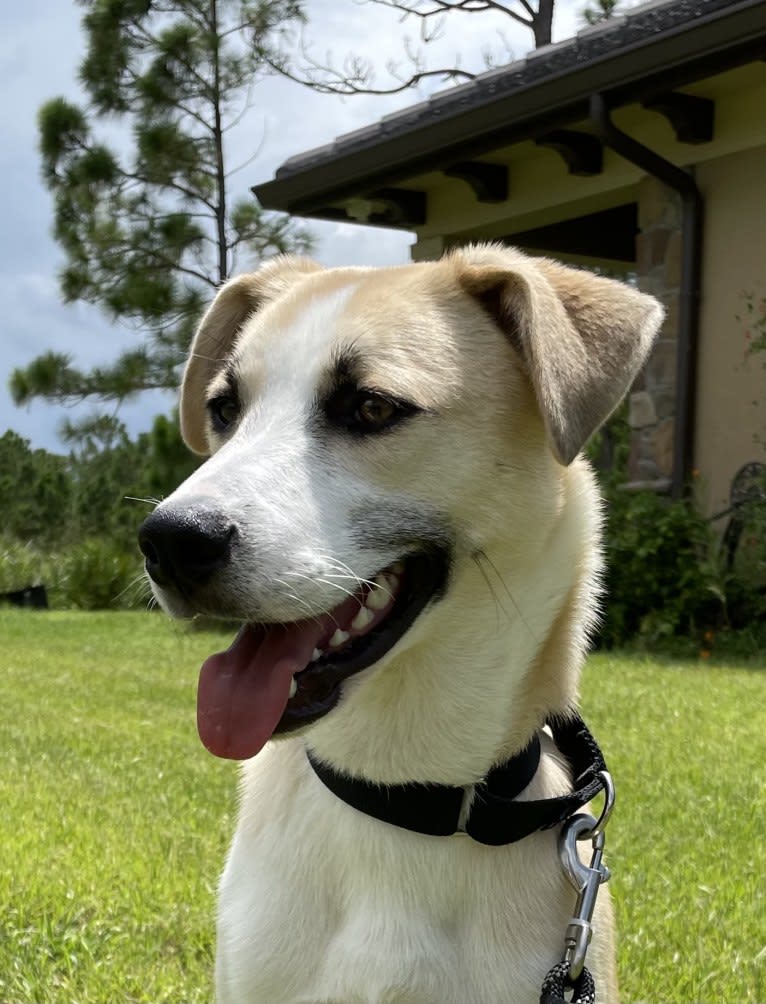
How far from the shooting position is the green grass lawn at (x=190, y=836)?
125 inches

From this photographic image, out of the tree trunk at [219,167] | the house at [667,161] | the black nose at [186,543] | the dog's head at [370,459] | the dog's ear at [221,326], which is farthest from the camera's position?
the tree trunk at [219,167]

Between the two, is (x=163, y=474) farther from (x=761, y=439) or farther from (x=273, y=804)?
(x=273, y=804)

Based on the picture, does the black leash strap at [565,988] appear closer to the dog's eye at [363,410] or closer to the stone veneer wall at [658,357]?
the dog's eye at [363,410]

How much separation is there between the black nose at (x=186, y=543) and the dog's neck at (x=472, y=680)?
1.33 ft

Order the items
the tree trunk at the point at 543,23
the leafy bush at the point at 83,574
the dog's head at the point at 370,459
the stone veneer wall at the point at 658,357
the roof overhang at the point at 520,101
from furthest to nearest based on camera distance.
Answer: the tree trunk at the point at 543,23
the leafy bush at the point at 83,574
the stone veneer wall at the point at 658,357
the roof overhang at the point at 520,101
the dog's head at the point at 370,459

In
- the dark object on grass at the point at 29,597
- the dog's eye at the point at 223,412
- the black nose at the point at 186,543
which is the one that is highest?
the dog's eye at the point at 223,412

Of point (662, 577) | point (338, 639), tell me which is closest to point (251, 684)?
point (338, 639)

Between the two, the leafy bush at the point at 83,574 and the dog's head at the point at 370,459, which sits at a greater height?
the dog's head at the point at 370,459

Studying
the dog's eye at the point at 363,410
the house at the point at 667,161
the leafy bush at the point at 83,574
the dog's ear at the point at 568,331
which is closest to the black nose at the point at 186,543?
the dog's eye at the point at 363,410

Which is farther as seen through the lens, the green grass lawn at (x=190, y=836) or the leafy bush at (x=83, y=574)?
the leafy bush at (x=83, y=574)

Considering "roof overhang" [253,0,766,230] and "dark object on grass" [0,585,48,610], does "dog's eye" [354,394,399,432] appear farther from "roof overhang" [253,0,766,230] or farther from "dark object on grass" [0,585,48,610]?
"dark object on grass" [0,585,48,610]

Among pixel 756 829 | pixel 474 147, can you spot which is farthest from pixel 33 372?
pixel 756 829

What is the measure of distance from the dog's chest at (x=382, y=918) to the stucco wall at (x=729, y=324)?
7.23 meters

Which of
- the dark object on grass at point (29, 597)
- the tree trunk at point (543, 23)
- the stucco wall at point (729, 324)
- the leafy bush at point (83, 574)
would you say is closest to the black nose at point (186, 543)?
the stucco wall at point (729, 324)
